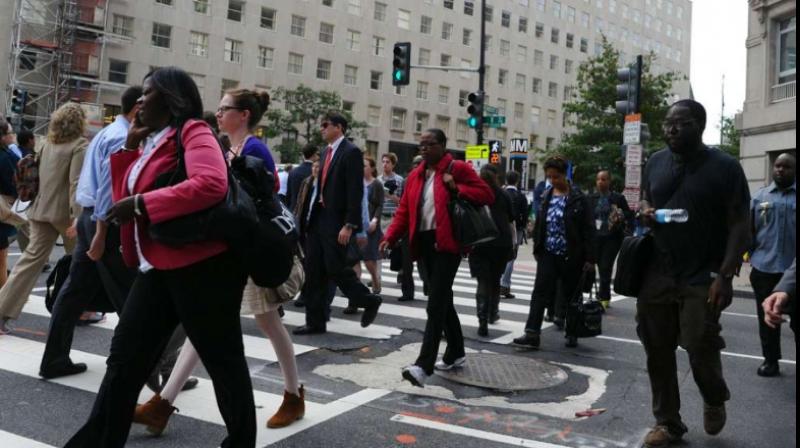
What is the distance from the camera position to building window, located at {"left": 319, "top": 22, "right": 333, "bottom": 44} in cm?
5466

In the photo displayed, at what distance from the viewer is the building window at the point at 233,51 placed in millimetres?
49781

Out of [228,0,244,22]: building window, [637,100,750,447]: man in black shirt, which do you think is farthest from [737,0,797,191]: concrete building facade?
[228,0,244,22]: building window

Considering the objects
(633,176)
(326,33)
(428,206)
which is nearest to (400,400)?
(428,206)

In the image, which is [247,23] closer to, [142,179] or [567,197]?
[567,197]

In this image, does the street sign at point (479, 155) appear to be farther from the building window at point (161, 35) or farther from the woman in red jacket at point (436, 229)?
the building window at point (161, 35)

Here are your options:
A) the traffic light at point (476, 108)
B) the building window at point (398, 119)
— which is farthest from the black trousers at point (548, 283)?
the building window at point (398, 119)

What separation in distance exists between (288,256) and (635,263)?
86.0 inches

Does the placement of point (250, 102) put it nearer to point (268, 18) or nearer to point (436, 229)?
point (436, 229)

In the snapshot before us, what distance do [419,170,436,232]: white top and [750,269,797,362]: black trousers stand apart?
2.87 m

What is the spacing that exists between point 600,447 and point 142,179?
2.83 m

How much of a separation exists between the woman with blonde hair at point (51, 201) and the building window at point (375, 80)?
171 feet

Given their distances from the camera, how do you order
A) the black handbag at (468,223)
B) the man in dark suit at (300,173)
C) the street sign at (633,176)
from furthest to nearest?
the street sign at (633,176), the man in dark suit at (300,173), the black handbag at (468,223)

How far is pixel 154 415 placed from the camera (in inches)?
151

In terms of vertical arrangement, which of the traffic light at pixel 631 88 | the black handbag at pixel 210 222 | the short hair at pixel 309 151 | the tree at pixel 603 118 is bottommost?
the black handbag at pixel 210 222
